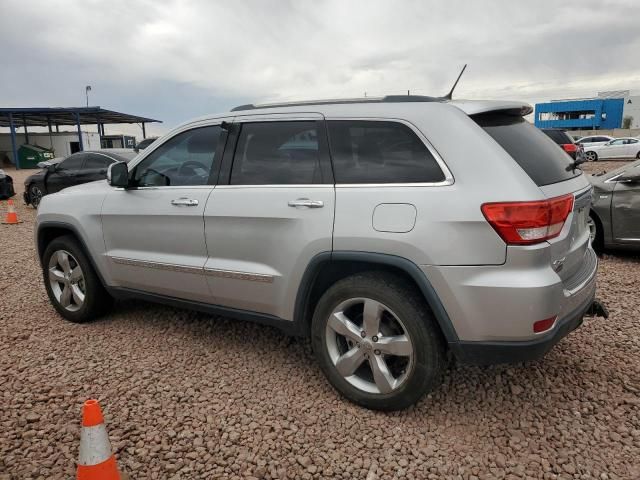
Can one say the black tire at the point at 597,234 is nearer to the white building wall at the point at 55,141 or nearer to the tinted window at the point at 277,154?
the tinted window at the point at 277,154

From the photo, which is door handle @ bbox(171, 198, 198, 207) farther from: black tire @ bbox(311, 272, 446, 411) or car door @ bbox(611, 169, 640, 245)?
car door @ bbox(611, 169, 640, 245)

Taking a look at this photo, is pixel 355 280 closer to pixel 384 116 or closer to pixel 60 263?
pixel 384 116

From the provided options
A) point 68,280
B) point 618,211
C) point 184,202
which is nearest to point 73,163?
point 68,280

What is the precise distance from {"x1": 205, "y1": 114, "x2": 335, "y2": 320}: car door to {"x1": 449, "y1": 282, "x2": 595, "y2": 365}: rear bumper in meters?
0.90

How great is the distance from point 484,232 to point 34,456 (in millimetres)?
2550

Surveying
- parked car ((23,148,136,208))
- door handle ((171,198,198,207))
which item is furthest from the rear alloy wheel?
→ door handle ((171,198,198,207))

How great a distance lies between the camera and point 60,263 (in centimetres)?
437

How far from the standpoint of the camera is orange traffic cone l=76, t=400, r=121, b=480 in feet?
6.95

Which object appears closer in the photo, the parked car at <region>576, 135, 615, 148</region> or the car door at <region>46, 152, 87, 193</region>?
the car door at <region>46, 152, 87, 193</region>

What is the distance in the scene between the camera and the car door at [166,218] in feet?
11.3

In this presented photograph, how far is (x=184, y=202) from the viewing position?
3434mm

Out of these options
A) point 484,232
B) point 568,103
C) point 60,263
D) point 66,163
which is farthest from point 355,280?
point 568,103

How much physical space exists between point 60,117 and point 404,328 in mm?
48351

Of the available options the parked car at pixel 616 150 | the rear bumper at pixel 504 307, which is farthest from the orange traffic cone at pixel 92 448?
the parked car at pixel 616 150
